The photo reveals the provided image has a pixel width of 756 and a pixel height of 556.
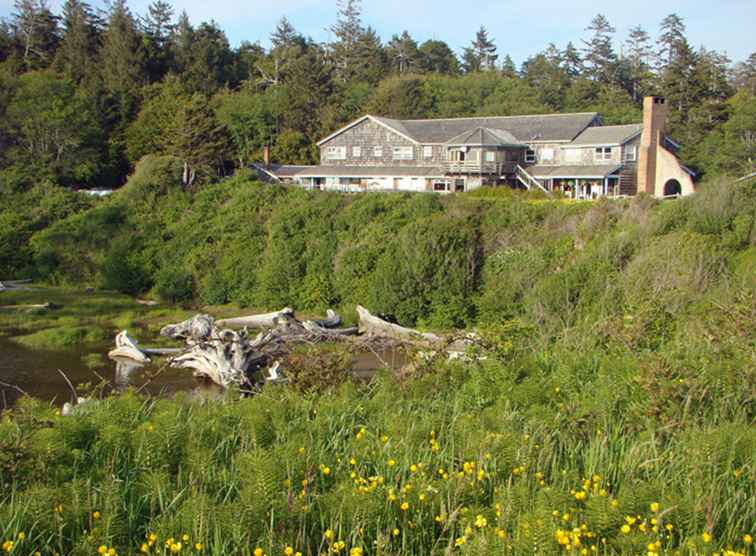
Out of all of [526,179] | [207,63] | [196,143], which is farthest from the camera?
[207,63]

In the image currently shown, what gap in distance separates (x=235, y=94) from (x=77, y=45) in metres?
12.5

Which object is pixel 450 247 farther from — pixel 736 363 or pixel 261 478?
pixel 261 478

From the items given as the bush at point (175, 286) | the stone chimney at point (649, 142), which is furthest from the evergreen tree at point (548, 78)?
the bush at point (175, 286)

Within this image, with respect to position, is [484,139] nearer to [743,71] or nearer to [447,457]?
[447,457]

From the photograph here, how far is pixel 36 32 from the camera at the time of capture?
6369 centimetres

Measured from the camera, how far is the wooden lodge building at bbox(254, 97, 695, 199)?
4216 cm

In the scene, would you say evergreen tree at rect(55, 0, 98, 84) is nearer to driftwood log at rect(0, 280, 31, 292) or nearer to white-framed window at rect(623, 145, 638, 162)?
driftwood log at rect(0, 280, 31, 292)

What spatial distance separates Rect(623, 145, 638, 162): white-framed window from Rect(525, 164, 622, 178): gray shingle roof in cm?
84

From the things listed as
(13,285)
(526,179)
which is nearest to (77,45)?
(13,285)

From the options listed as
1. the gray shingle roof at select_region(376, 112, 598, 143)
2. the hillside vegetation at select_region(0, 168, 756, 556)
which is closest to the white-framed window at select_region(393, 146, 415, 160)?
the gray shingle roof at select_region(376, 112, 598, 143)

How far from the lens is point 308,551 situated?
15.7ft

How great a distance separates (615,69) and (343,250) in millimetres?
51712

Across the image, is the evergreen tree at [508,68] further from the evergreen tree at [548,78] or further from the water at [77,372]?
the water at [77,372]

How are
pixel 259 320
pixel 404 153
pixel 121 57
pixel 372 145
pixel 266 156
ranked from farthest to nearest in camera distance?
pixel 121 57
pixel 266 156
pixel 372 145
pixel 404 153
pixel 259 320
